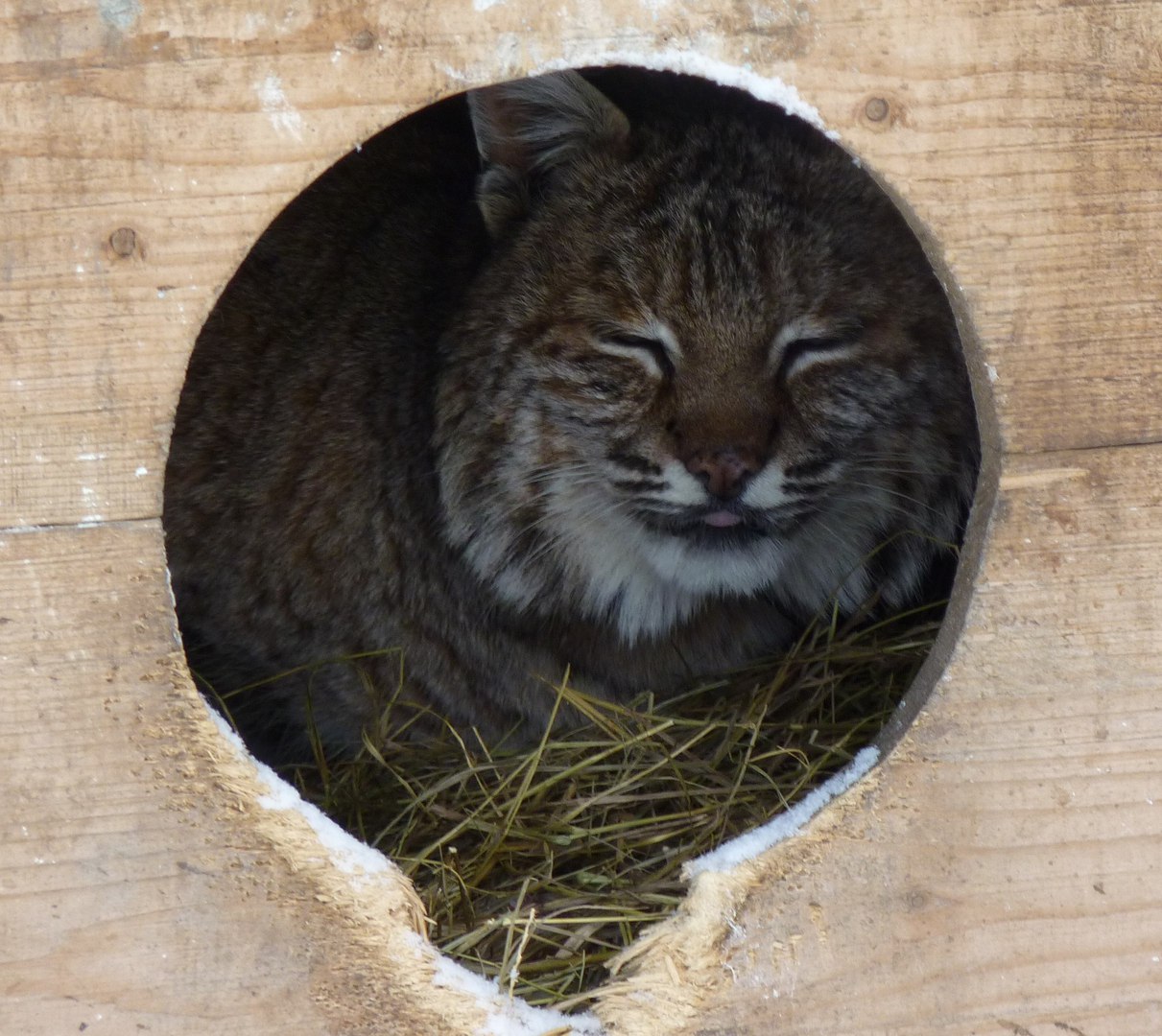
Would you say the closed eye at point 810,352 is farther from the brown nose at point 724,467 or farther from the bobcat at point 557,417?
the brown nose at point 724,467

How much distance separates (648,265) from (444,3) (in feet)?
2.52

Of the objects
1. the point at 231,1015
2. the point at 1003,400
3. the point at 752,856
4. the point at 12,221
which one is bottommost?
the point at 231,1015

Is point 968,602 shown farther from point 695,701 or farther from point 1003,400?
point 695,701

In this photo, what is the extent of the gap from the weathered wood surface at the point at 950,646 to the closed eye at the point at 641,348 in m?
0.63

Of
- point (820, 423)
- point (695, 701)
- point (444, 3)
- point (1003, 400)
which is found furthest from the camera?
point (695, 701)

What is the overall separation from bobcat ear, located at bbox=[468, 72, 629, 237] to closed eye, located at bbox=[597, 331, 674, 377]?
0.36 metres

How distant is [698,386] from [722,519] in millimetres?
229

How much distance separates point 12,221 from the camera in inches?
71.8

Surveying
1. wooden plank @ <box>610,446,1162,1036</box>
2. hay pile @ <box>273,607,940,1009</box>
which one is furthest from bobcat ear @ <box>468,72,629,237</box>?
wooden plank @ <box>610,446,1162,1036</box>

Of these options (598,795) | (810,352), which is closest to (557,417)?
(810,352)

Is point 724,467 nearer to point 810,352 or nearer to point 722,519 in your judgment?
point 722,519

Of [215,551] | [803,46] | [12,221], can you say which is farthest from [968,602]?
[215,551]

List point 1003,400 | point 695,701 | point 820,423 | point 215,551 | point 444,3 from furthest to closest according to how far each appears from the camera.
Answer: point 215,551 → point 695,701 → point 820,423 → point 1003,400 → point 444,3

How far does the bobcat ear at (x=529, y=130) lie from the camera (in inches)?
97.6
